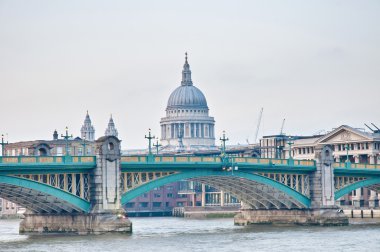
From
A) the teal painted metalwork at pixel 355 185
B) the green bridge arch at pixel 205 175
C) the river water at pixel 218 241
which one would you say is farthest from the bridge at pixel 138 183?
the river water at pixel 218 241

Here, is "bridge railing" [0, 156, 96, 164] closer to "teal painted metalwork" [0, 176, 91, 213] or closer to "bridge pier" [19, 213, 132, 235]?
"teal painted metalwork" [0, 176, 91, 213]

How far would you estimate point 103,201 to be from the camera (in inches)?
4724

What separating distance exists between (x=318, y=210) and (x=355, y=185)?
1256cm

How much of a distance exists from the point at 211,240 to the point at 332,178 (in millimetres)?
36167

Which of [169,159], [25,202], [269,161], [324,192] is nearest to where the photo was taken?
[25,202]

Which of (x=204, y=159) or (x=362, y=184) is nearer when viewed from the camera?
(x=204, y=159)

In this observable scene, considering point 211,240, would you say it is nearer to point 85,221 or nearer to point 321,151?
point 85,221

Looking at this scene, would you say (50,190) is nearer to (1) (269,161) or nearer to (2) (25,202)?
(2) (25,202)

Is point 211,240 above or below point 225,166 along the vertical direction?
below

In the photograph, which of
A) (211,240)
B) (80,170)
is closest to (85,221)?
(80,170)

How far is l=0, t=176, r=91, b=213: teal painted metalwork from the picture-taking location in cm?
11219

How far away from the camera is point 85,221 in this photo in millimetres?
120688

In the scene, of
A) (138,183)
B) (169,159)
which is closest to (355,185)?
(169,159)

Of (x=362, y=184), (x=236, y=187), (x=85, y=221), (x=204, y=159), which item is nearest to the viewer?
(x=85, y=221)
